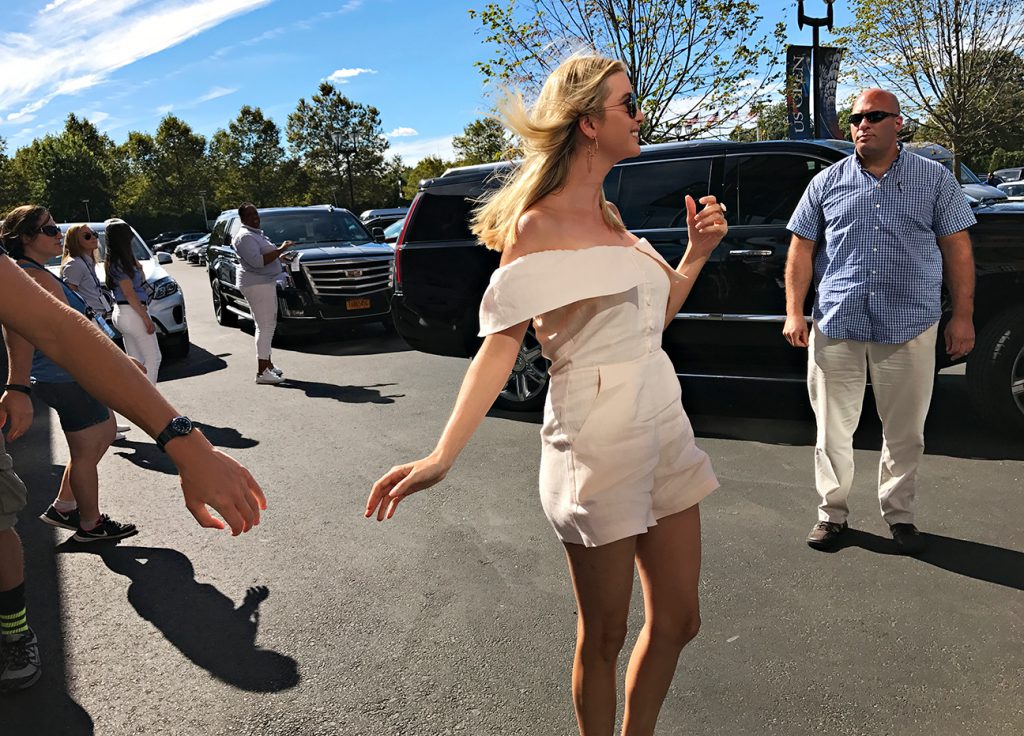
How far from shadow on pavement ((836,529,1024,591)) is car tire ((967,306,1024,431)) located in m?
1.61

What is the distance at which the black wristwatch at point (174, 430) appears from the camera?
1.44 metres

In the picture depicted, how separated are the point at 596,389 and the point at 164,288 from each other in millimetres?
9170

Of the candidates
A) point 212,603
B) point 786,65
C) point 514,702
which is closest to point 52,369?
point 212,603

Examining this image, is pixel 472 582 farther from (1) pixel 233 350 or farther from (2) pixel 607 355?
(1) pixel 233 350

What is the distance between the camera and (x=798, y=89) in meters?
16.4

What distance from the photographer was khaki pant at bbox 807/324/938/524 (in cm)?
357

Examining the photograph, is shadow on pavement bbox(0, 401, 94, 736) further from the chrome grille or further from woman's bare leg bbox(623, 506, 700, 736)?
the chrome grille

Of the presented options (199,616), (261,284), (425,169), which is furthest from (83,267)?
(425,169)

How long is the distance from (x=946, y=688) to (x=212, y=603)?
298cm

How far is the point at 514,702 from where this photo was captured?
2658 millimetres

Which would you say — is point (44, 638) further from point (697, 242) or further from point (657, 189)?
point (657, 189)

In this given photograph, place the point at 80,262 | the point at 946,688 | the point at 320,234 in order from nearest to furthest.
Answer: the point at 946,688 → the point at 80,262 → the point at 320,234

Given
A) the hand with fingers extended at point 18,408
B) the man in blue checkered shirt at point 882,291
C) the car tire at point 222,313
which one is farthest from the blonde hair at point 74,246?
the car tire at point 222,313

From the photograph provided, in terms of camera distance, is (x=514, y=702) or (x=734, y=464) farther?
(x=734, y=464)
